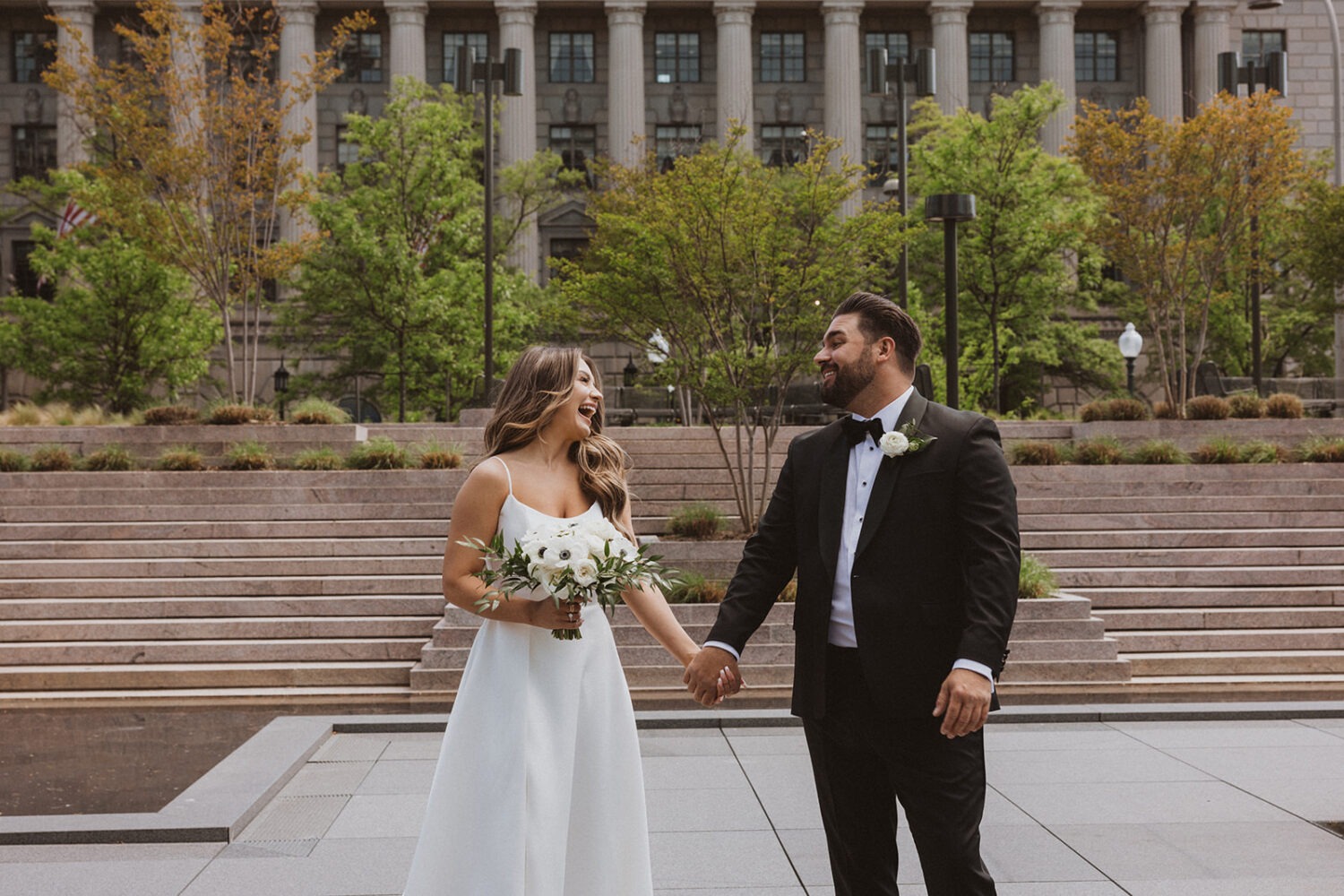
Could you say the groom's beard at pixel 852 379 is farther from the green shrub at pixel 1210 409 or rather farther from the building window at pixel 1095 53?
the building window at pixel 1095 53

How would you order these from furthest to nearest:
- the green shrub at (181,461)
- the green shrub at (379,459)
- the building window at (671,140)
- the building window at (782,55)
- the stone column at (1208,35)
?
the building window at (782,55) < the stone column at (1208,35) < the building window at (671,140) < the green shrub at (379,459) < the green shrub at (181,461)

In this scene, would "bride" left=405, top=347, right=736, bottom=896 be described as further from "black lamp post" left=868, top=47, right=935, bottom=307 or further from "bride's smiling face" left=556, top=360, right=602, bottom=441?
"black lamp post" left=868, top=47, right=935, bottom=307

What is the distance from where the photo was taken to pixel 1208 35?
5756cm

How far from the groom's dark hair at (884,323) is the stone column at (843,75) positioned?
165 ft

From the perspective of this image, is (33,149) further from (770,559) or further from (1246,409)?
(770,559)

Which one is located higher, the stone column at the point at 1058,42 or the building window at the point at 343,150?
the stone column at the point at 1058,42

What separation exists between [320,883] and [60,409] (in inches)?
834

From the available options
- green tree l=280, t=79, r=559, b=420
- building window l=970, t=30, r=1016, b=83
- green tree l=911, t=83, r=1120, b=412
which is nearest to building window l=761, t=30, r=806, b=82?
building window l=970, t=30, r=1016, b=83

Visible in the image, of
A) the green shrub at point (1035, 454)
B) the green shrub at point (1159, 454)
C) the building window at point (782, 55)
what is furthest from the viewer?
the building window at point (782, 55)

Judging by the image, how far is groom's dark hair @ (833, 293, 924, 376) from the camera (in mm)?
4547

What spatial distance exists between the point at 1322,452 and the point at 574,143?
43.1 m

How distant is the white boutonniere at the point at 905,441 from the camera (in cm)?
439

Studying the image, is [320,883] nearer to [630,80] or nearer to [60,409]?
[60,409]

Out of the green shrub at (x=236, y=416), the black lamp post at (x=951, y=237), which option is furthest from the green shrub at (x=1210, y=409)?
the green shrub at (x=236, y=416)
